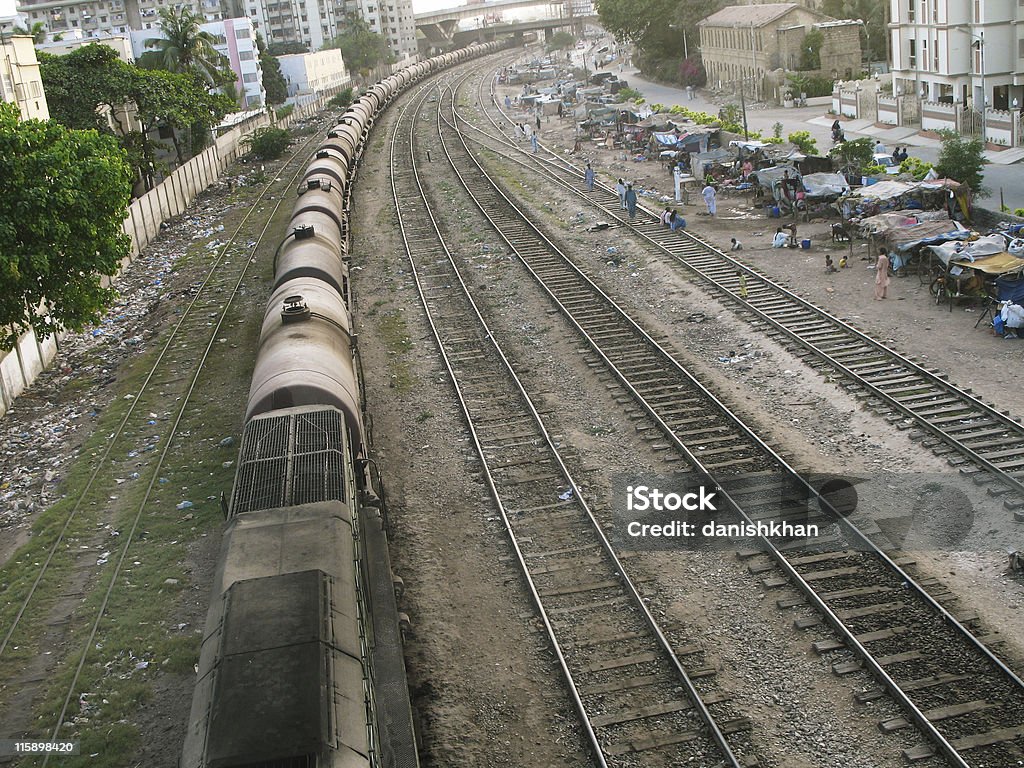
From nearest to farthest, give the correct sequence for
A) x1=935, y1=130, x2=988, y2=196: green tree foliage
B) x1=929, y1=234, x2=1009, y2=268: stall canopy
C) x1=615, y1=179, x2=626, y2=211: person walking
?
x1=929, y1=234, x2=1009, y2=268: stall canopy < x1=935, y1=130, x2=988, y2=196: green tree foliage < x1=615, y1=179, x2=626, y2=211: person walking

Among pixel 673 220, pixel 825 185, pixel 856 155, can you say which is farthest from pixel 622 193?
pixel 856 155

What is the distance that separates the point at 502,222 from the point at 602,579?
73.5ft

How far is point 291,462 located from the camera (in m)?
11.3

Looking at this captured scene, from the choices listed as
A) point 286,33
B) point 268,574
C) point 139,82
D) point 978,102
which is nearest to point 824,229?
point 978,102

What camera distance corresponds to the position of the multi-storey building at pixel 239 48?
274 ft

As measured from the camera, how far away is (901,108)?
4381 centimetres

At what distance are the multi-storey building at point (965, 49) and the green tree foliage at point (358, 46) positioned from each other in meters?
90.8

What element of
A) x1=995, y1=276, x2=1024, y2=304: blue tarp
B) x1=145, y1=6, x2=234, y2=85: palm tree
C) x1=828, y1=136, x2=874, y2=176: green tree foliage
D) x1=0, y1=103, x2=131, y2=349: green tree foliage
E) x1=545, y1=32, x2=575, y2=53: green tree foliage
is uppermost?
x1=545, y1=32, x2=575, y2=53: green tree foliage

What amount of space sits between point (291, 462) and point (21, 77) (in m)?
31.6

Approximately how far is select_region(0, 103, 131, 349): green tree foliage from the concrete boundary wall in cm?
106

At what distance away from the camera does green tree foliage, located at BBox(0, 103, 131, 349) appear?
754 inches

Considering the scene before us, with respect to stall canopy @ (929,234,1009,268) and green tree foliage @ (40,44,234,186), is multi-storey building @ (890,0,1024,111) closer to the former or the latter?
stall canopy @ (929,234,1009,268)

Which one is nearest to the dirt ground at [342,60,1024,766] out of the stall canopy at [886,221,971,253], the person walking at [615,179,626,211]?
the stall canopy at [886,221,971,253]

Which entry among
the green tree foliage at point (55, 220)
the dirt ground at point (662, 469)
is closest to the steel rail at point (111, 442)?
the green tree foliage at point (55, 220)
